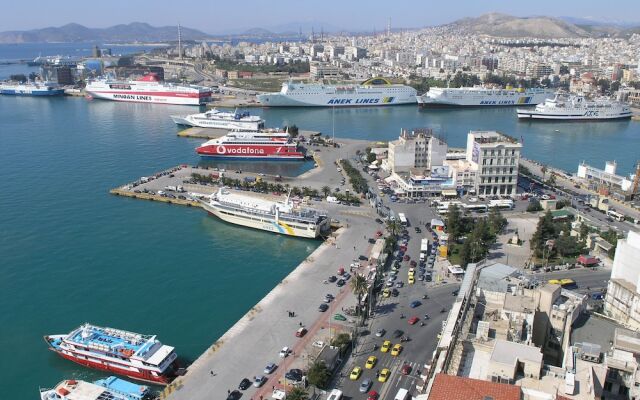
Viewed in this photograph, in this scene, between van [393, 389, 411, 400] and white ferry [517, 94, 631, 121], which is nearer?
van [393, 389, 411, 400]

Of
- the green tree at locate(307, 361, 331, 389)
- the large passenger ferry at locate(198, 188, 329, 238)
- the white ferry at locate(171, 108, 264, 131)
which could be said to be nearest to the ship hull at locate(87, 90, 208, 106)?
the white ferry at locate(171, 108, 264, 131)

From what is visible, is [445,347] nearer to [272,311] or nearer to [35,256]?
[272,311]

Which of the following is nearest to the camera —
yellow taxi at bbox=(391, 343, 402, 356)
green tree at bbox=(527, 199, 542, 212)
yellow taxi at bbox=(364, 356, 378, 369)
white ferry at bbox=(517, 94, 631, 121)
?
yellow taxi at bbox=(364, 356, 378, 369)

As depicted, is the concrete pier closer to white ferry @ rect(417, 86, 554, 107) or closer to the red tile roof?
the red tile roof

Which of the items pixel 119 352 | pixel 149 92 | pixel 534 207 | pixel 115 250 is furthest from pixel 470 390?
pixel 149 92

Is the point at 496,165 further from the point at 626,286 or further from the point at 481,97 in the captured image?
the point at 481,97

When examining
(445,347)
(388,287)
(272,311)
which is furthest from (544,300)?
(272,311)
